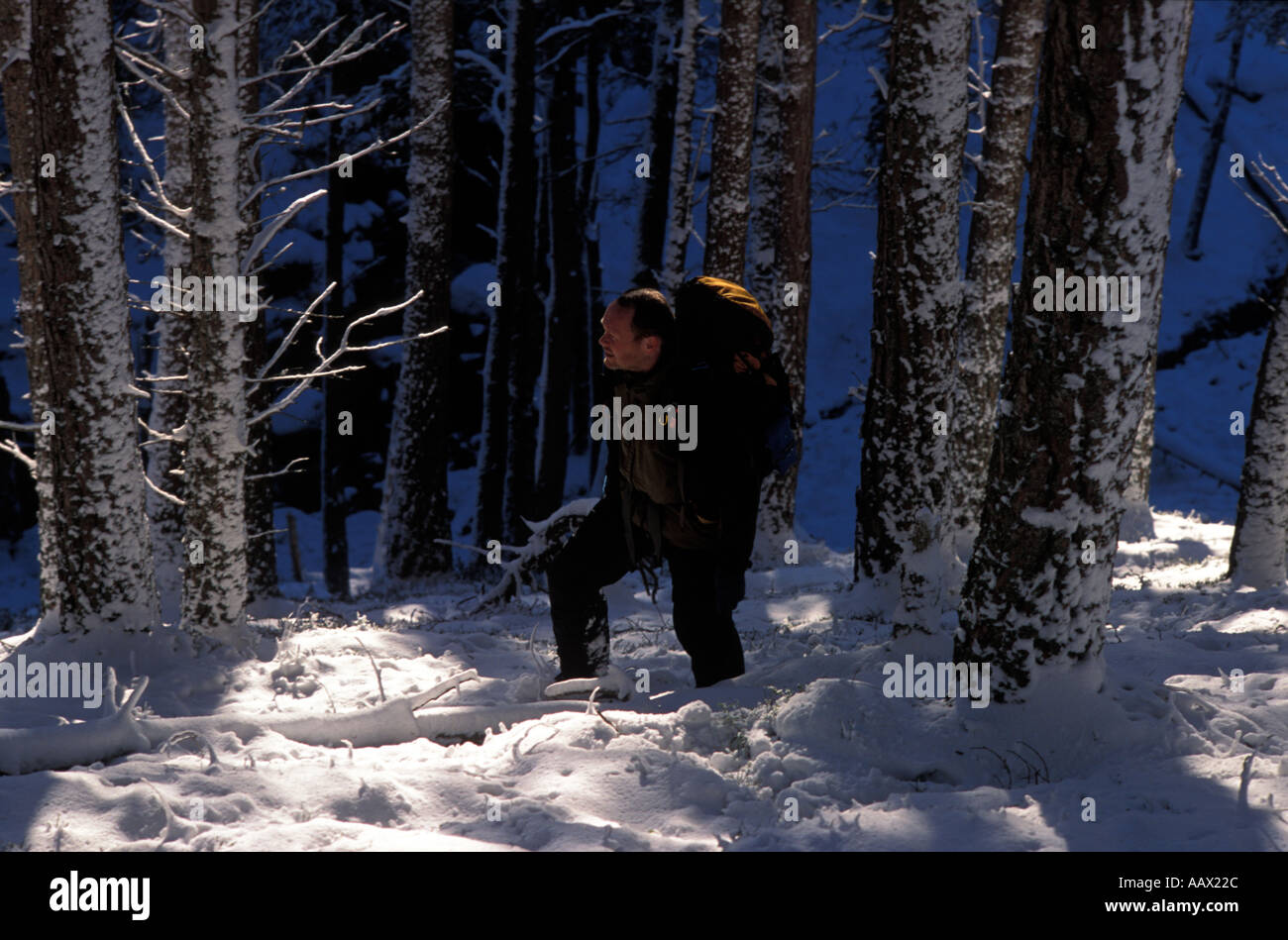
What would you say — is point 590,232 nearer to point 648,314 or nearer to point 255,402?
point 255,402

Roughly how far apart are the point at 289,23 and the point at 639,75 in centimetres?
594

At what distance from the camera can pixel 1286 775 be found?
3428mm

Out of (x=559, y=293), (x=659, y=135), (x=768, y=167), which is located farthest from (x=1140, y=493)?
(x=559, y=293)

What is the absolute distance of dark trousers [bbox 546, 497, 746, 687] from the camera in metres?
4.76

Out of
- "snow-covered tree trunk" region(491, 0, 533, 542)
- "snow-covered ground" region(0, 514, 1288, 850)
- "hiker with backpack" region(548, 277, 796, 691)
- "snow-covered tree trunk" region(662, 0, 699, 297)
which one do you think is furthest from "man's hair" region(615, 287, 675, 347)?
"snow-covered tree trunk" region(491, 0, 533, 542)

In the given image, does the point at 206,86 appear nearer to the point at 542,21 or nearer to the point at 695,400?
the point at 695,400

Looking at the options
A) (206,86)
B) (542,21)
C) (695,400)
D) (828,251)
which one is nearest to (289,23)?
(542,21)

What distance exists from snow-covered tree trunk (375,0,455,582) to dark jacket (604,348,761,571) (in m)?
7.92

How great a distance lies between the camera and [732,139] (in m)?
10.8

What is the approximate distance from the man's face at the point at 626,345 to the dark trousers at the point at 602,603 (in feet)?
2.48

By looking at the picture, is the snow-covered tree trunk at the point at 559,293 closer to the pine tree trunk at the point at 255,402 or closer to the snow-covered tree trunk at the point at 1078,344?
the pine tree trunk at the point at 255,402

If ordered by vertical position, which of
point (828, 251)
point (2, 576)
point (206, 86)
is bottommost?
point (2, 576)

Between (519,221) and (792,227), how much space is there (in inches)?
158

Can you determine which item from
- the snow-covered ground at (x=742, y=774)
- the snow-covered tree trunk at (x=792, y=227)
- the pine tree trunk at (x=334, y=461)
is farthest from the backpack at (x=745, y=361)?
the pine tree trunk at (x=334, y=461)
